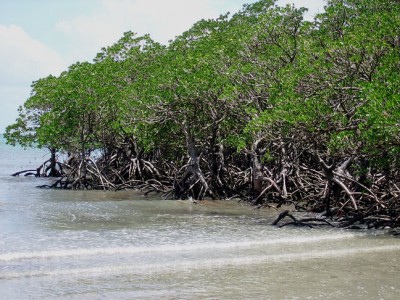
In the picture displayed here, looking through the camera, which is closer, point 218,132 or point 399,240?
point 399,240

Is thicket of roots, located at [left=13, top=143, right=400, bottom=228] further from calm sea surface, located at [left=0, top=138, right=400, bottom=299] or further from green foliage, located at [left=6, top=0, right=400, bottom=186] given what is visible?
calm sea surface, located at [left=0, top=138, right=400, bottom=299]

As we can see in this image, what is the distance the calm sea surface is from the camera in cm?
691

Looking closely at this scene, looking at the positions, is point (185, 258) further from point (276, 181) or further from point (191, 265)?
point (276, 181)

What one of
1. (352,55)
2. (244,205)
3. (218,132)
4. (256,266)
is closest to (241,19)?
(218,132)

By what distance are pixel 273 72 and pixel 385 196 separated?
169 inches

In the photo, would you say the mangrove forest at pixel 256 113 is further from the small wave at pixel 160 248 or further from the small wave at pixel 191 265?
the small wave at pixel 191 265

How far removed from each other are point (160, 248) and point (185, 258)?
88 cm

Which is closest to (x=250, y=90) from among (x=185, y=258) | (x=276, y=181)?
(x=276, y=181)

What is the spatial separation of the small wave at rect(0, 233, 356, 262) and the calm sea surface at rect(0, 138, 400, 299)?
0.01 m

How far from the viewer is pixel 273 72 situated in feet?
49.8

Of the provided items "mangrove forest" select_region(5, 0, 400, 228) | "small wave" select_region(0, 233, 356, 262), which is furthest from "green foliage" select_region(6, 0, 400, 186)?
"small wave" select_region(0, 233, 356, 262)

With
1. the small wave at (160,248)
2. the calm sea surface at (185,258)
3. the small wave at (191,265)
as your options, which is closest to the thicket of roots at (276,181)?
the calm sea surface at (185,258)

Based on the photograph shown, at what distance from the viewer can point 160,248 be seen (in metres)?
9.66

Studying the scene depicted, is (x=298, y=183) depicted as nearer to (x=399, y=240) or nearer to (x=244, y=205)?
(x=244, y=205)
